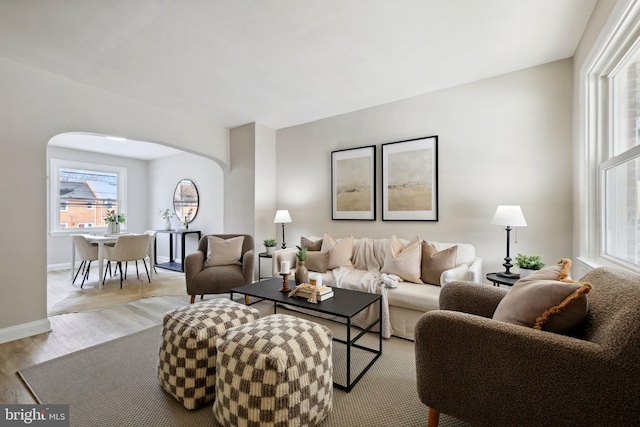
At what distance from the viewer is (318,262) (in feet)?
10.2

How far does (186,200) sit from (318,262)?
13.3 feet

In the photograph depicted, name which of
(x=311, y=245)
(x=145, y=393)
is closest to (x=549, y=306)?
(x=145, y=393)

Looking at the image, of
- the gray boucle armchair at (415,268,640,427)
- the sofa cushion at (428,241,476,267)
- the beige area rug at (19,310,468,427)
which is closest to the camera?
the gray boucle armchair at (415,268,640,427)

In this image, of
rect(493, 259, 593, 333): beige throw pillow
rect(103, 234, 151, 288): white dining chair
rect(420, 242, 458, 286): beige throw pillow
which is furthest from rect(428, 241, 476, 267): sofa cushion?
rect(103, 234, 151, 288): white dining chair

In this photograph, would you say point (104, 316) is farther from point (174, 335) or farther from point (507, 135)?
point (507, 135)

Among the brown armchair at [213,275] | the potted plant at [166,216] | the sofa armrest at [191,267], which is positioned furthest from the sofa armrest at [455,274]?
the potted plant at [166,216]

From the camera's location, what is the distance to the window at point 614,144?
1.62m

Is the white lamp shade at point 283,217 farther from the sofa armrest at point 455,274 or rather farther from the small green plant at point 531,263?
the small green plant at point 531,263

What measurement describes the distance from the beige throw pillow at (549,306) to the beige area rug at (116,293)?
345cm

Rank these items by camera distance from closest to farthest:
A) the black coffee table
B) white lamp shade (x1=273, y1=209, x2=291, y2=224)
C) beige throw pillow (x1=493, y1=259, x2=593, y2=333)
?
beige throw pillow (x1=493, y1=259, x2=593, y2=333), the black coffee table, white lamp shade (x1=273, y1=209, x2=291, y2=224)

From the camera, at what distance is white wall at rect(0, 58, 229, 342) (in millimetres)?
2467

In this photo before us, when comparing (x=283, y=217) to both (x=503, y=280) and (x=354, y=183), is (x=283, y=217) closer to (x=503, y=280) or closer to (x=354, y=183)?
(x=354, y=183)

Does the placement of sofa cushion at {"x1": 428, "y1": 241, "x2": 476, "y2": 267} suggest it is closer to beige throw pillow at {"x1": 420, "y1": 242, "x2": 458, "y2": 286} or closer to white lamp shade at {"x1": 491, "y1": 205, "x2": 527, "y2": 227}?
beige throw pillow at {"x1": 420, "y1": 242, "x2": 458, "y2": 286}

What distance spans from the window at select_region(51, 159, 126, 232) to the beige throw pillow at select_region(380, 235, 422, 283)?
251 inches
